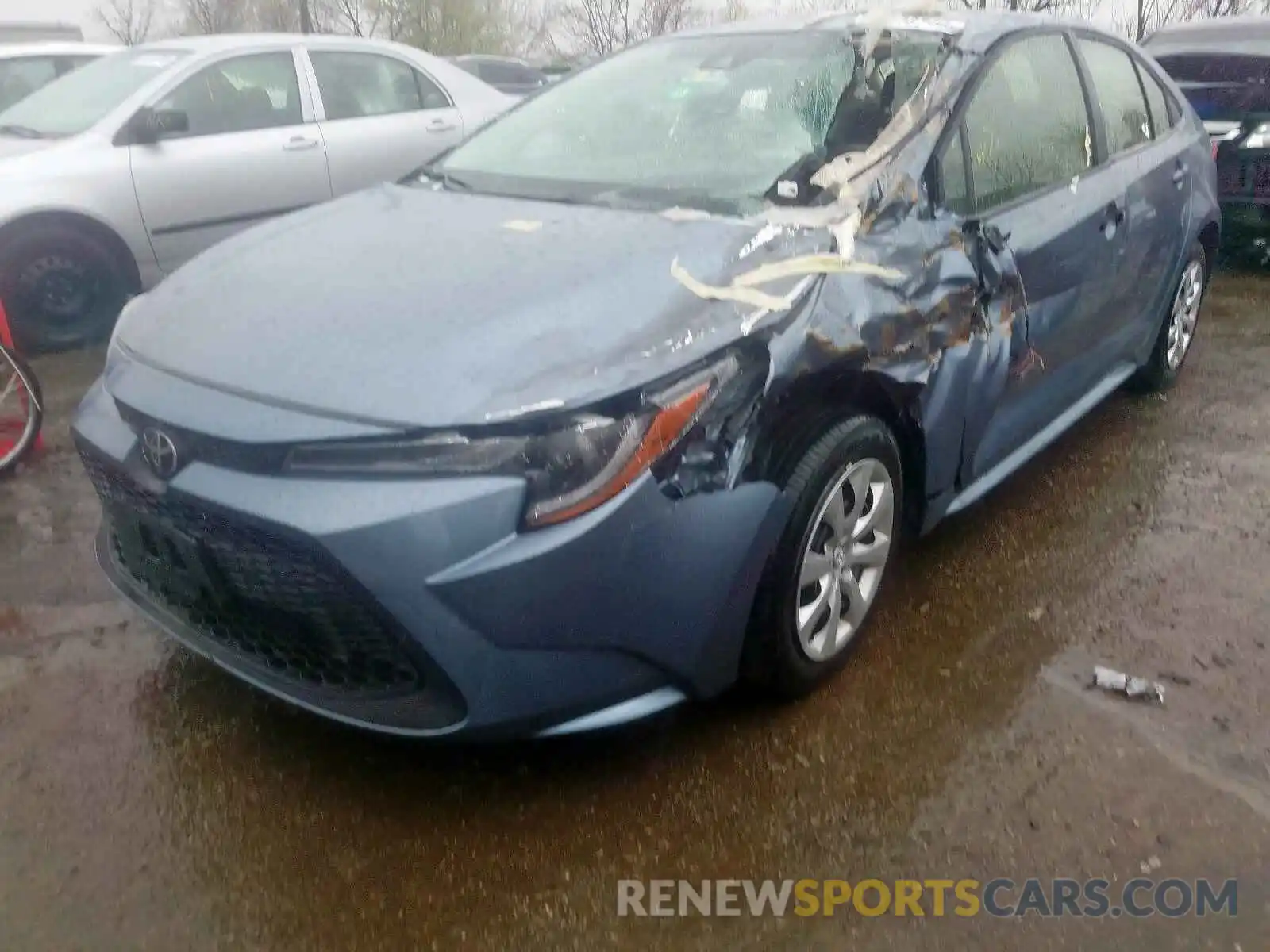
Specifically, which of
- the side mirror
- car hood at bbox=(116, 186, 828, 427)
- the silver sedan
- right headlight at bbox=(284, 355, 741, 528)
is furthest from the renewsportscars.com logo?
the side mirror

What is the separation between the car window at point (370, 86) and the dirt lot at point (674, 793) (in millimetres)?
3836

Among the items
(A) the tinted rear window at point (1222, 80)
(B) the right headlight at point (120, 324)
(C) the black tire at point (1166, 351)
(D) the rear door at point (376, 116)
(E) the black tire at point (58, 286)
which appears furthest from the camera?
(A) the tinted rear window at point (1222, 80)

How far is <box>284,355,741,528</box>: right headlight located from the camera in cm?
184

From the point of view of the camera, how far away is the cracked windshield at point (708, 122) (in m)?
2.66

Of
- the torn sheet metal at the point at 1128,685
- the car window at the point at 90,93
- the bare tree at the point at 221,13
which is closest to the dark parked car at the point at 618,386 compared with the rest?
the torn sheet metal at the point at 1128,685

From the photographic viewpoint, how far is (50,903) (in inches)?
77.7

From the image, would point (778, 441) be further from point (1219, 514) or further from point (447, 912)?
point (1219, 514)

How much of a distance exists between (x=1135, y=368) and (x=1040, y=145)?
4.60 feet

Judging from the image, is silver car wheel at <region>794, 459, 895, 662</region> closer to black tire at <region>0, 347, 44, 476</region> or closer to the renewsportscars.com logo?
the renewsportscars.com logo

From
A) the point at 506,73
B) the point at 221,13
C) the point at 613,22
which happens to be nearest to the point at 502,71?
the point at 506,73

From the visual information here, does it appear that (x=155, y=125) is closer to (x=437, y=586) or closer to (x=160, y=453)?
(x=160, y=453)

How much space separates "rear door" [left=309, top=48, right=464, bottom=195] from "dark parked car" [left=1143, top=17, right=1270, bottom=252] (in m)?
4.51

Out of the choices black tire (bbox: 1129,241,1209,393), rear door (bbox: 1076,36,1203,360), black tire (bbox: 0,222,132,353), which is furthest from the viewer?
black tire (bbox: 0,222,132,353)

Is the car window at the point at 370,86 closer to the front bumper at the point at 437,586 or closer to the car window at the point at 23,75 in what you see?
the car window at the point at 23,75
